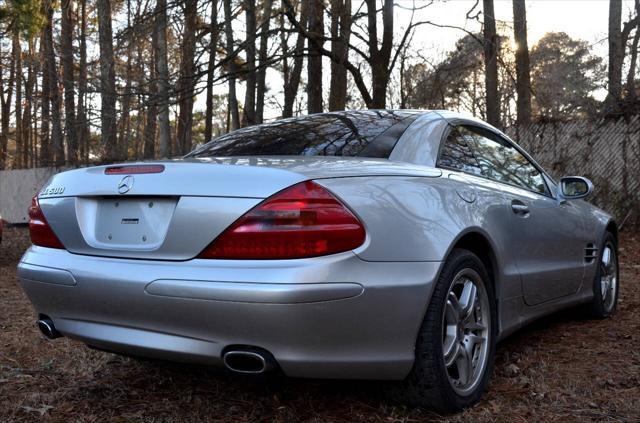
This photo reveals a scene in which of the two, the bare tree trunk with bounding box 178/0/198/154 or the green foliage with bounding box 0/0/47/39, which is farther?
the green foliage with bounding box 0/0/47/39

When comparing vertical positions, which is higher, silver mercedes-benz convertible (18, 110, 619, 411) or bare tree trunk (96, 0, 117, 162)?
bare tree trunk (96, 0, 117, 162)

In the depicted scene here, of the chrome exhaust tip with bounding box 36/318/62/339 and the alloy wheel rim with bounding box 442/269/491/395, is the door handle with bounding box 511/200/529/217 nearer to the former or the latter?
the alloy wheel rim with bounding box 442/269/491/395

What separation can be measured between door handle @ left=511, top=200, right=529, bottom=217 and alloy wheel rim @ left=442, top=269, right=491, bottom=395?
57 centimetres

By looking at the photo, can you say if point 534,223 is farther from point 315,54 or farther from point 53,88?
point 53,88

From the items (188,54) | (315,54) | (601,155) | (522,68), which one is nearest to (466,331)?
(601,155)

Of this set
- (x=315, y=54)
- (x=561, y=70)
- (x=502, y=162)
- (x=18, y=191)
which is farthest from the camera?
(x=561, y=70)

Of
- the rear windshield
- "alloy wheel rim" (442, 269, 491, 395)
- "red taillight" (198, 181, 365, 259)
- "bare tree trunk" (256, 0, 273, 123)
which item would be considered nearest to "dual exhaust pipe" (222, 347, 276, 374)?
"red taillight" (198, 181, 365, 259)

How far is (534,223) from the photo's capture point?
11.2ft

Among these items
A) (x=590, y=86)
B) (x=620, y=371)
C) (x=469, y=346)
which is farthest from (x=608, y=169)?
(x=590, y=86)

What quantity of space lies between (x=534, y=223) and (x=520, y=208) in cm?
20

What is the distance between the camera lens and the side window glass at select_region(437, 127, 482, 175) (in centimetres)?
309

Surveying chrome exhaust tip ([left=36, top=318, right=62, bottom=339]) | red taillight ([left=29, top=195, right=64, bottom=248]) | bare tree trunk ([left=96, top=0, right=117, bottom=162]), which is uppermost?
bare tree trunk ([left=96, top=0, right=117, bottom=162])

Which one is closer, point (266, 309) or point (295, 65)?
point (266, 309)

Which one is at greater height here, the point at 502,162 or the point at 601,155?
the point at 502,162
